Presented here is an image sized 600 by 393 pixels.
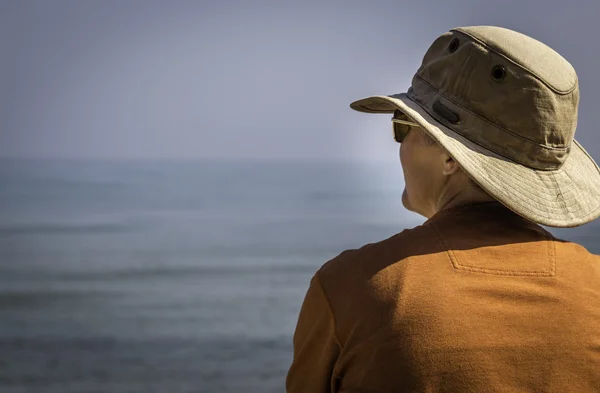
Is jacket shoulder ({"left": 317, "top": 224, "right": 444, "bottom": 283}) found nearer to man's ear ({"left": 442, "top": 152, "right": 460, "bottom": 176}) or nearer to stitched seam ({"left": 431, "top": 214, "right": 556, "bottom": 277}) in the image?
stitched seam ({"left": 431, "top": 214, "right": 556, "bottom": 277})

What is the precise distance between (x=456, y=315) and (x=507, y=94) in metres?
0.29

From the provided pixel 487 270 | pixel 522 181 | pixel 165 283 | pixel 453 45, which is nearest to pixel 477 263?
pixel 487 270

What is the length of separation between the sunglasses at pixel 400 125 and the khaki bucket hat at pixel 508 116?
3 cm

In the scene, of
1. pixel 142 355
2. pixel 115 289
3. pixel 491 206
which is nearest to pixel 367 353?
pixel 491 206

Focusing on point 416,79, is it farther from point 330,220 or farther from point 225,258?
point 330,220

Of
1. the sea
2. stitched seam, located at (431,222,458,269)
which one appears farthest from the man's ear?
Result: the sea

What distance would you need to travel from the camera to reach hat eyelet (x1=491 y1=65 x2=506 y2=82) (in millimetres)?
896

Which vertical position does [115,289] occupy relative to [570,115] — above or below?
below

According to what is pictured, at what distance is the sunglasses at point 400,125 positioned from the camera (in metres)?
1.01

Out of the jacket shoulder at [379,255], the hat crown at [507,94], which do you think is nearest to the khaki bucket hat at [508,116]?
the hat crown at [507,94]

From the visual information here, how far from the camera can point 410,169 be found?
40.2 inches

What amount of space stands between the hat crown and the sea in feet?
9.67

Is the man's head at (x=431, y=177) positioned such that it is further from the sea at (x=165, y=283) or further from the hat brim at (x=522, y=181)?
the sea at (x=165, y=283)

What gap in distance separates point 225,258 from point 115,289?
84.6 inches
